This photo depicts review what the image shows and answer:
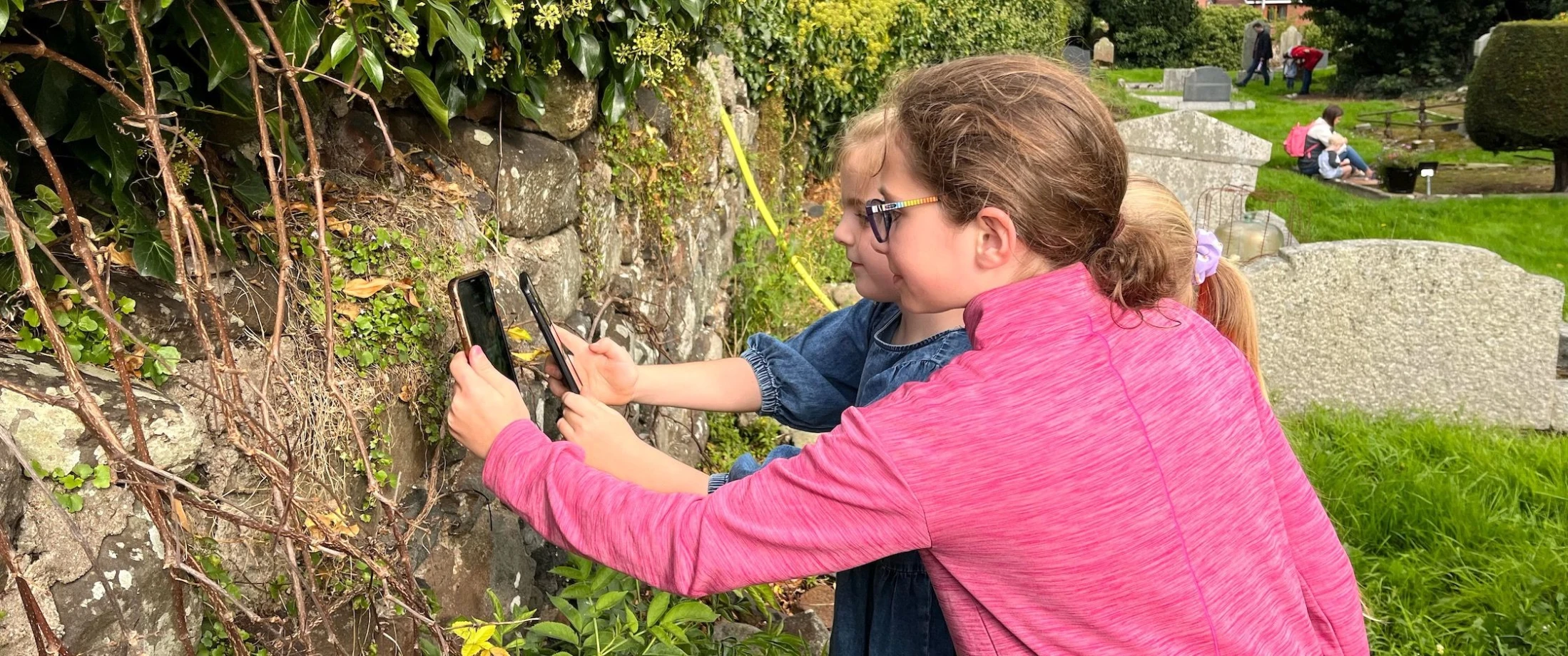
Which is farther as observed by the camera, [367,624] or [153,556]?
[367,624]

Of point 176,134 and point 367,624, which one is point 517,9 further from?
point 367,624

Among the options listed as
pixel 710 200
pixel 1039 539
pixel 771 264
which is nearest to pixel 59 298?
pixel 1039 539

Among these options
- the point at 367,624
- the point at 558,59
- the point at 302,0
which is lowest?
the point at 367,624

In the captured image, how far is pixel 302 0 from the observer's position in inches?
67.6

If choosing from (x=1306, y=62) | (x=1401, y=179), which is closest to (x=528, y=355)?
(x=1401, y=179)

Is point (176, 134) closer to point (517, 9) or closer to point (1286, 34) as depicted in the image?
point (517, 9)

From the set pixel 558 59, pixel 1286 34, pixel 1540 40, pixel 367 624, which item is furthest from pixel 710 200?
pixel 1286 34

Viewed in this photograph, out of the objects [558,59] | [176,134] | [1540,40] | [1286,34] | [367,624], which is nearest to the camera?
[176,134]

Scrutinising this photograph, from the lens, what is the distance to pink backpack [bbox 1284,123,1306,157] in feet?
43.7

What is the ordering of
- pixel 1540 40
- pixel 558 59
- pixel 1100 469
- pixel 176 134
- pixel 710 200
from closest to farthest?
pixel 1100 469 → pixel 176 134 → pixel 558 59 → pixel 710 200 → pixel 1540 40

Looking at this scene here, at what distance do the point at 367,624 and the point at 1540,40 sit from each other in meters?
14.0

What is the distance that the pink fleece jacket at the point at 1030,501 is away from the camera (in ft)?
4.91

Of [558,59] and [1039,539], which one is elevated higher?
[558,59]

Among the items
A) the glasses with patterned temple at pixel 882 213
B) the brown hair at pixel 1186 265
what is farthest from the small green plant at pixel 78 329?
the brown hair at pixel 1186 265
